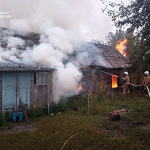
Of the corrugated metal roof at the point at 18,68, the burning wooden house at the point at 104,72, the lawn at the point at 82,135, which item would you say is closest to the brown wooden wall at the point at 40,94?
the corrugated metal roof at the point at 18,68

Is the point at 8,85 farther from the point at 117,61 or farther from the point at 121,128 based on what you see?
the point at 117,61

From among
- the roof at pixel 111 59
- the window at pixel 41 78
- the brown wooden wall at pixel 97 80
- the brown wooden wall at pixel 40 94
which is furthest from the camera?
the roof at pixel 111 59

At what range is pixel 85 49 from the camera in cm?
1413

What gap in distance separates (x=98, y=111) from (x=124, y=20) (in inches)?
230

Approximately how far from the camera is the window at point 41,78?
8.41m

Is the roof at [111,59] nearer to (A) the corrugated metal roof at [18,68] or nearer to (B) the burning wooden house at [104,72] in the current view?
(B) the burning wooden house at [104,72]

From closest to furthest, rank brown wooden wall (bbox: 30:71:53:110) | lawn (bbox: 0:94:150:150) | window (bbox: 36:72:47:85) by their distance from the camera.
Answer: lawn (bbox: 0:94:150:150) → brown wooden wall (bbox: 30:71:53:110) → window (bbox: 36:72:47:85)

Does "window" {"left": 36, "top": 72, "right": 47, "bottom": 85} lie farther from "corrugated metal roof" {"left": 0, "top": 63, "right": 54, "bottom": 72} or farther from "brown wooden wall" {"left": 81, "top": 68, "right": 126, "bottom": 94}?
"brown wooden wall" {"left": 81, "top": 68, "right": 126, "bottom": 94}

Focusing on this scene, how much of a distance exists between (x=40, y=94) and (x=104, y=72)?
259 inches

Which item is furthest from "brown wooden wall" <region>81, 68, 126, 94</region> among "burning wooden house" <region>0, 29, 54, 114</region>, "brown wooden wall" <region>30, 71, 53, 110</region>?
"burning wooden house" <region>0, 29, 54, 114</region>

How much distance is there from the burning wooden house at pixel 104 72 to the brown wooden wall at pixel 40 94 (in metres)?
3.80

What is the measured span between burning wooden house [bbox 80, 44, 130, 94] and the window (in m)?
4.06

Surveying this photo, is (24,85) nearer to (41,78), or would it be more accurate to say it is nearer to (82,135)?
(41,78)

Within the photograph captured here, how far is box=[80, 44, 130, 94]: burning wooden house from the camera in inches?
470
